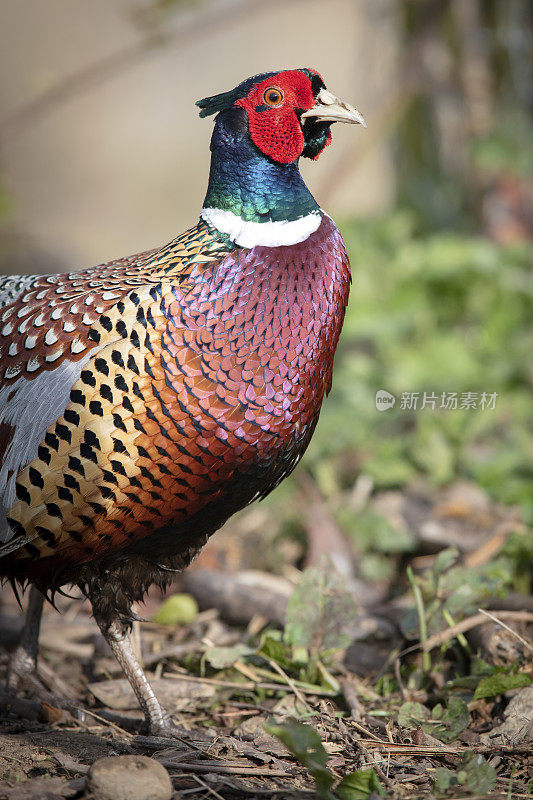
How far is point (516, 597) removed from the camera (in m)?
3.33

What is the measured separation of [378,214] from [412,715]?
542 centimetres

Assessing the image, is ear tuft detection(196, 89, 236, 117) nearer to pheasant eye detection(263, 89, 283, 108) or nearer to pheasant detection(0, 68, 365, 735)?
pheasant detection(0, 68, 365, 735)

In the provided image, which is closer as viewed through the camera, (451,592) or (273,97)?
(273,97)

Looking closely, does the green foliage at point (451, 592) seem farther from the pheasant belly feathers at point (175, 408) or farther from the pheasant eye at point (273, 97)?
the pheasant eye at point (273, 97)

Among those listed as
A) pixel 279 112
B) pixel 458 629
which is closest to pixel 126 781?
pixel 458 629

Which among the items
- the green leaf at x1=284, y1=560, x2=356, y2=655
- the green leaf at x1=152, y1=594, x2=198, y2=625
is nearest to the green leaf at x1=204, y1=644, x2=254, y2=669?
the green leaf at x1=284, y1=560, x2=356, y2=655

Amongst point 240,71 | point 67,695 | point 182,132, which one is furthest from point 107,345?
point 182,132

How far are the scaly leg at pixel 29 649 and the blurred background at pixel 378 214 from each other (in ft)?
4.19

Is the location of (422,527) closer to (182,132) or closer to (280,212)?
(280,212)

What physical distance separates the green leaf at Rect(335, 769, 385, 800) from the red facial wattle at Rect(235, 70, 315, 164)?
5.99ft

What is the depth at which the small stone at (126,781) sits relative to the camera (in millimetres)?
2055

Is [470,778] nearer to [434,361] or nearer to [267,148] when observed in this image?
[267,148]

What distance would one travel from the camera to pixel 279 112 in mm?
2480

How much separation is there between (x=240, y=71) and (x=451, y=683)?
7.79 meters
